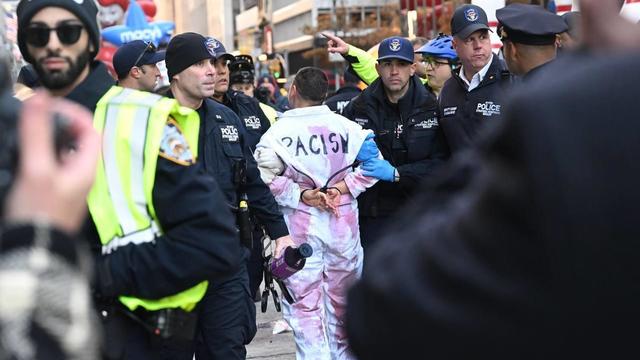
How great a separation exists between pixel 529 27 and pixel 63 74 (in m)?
2.70

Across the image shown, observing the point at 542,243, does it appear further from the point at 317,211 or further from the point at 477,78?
the point at 317,211

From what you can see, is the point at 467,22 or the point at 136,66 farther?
the point at 136,66

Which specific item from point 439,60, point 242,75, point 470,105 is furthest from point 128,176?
point 242,75

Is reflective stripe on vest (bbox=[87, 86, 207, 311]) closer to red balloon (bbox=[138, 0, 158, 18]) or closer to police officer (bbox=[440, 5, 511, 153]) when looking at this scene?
police officer (bbox=[440, 5, 511, 153])

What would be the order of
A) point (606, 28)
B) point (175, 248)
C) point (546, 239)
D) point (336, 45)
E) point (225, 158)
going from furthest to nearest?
1. point (336, 45)
2. point (225, 158)
3. point (175, 248)
4. point (606, 28)
5. point (546, 239)

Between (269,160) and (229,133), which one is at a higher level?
(229,133)

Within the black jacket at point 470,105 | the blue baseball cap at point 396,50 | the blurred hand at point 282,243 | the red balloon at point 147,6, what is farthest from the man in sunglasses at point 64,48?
the red balloon at point 147,6

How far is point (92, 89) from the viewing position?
3.80 meters

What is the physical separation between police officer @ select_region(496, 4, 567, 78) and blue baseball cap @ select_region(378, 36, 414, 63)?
223 centimetres

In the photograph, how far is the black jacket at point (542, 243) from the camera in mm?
1205

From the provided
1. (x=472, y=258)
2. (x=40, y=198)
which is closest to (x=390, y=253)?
(x=472, y=258)

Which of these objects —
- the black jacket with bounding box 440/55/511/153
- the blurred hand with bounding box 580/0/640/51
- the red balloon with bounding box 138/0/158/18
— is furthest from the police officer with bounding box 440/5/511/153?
the red balloon with bounding box 138/0/158/18

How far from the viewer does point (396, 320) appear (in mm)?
1391

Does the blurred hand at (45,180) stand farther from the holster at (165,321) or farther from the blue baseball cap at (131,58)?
the blue baseball cap at (131,58)
